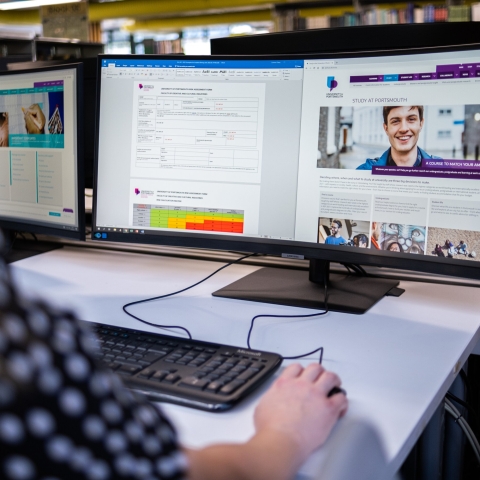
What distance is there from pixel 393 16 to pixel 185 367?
16.6ft

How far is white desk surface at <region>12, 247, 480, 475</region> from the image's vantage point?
2.20ft

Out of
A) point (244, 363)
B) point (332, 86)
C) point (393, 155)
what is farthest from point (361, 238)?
point (244, 363)

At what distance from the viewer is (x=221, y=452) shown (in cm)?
50

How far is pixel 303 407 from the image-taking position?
0.63 metres

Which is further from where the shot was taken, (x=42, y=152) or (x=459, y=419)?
(x=42, y=152)

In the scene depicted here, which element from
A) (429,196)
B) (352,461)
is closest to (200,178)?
(429,196)

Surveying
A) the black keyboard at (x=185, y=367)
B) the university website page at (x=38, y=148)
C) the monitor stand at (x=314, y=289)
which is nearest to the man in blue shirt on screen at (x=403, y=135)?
the monitor stand at (x=314, y=289)

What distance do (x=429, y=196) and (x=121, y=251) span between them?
86cm

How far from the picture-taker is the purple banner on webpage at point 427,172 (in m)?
0.97

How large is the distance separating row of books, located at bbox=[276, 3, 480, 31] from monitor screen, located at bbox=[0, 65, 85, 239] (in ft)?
12.0

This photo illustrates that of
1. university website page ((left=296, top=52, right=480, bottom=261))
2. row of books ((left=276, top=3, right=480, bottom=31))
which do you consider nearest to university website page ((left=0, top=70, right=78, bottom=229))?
university website page ((left=296, top=52, right=480, bottom=261))

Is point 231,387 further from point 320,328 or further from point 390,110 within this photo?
point 390,110

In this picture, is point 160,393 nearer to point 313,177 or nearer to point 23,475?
point 23,475

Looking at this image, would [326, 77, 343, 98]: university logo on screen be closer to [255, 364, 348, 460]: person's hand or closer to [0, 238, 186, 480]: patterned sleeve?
[255, 364, 348, 460]: person's hand
